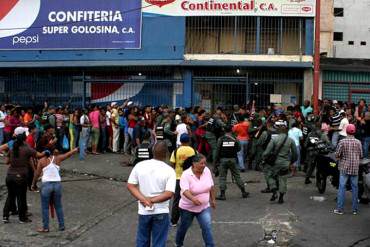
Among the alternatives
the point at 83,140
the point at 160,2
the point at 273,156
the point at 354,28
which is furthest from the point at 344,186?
the point at 354,28

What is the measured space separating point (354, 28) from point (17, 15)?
14.4m

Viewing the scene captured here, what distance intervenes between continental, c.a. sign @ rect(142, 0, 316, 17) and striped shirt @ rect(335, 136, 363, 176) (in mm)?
10837

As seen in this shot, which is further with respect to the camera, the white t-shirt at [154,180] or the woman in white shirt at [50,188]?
the woman in white shirt at [50,188]

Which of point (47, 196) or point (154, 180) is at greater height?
point (154, 180)

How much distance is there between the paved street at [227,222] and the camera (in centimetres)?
908

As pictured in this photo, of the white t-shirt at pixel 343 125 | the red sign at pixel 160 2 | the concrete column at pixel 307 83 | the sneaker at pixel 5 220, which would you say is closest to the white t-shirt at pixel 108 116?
the red sign at pixel 160 2

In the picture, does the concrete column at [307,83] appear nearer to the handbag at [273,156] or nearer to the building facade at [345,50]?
the building facade at [345,50]

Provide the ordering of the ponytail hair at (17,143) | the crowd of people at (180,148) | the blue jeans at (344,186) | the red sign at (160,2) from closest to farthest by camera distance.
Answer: the crowd of people at (180,148), the ponytail hair at (17,143), the blue jeans at (344,186), the red sign at (160,2)

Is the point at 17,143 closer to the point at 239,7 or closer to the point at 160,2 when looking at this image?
the point at 160,2

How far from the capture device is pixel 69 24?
22016 millimetres

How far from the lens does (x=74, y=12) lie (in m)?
22.0

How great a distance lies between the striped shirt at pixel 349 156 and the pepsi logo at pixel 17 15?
51.1ft


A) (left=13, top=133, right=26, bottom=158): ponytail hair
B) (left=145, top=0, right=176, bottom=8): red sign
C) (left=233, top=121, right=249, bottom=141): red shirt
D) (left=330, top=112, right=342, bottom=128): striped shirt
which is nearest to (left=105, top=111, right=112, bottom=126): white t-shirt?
(left=145, top=0, right=176, bottom=8): red sign

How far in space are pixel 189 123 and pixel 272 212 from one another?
245 inches
